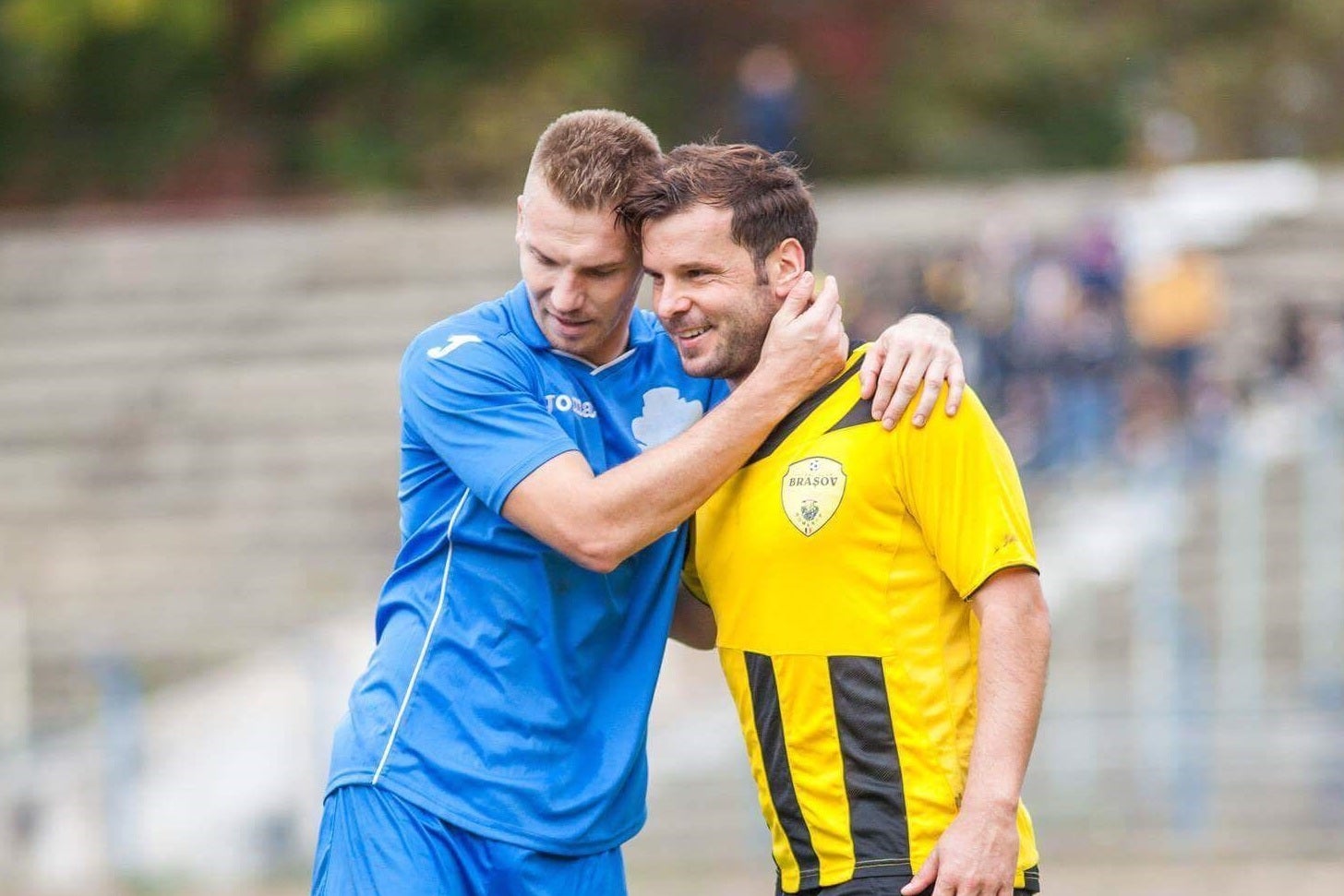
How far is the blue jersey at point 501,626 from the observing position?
4004 mm

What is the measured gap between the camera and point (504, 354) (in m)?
4.09

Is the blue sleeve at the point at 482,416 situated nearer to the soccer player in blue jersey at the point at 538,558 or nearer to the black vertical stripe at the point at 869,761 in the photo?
the soccer player in blue jersey at the point at 538,558

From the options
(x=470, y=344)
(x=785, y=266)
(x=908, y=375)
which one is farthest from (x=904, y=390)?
(x=470, y=344)

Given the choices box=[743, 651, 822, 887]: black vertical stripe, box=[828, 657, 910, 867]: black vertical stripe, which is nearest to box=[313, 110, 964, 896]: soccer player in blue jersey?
box=[743, 651, 822, 887]: black vertical stripe

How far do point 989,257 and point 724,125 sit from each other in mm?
13163

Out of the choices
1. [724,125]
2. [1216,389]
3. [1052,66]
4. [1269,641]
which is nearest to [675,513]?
[1269,641]

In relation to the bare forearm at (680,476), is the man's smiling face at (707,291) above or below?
above

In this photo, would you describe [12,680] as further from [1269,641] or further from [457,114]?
[457,114]

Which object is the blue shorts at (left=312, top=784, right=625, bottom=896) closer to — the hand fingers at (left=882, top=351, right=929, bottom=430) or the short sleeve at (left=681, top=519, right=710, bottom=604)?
the short sleeve at (left=681, top=519, right=710, bottom=604)

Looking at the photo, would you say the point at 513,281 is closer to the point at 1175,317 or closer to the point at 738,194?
the point at 1175,317

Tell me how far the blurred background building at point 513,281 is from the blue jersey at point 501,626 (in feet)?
20.2

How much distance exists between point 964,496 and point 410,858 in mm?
1244

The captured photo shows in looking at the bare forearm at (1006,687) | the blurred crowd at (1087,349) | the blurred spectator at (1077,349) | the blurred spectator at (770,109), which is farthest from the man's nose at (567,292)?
the blurred spectator at (770,109)

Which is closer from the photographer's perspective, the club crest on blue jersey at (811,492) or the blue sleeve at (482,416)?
the club crest on blue jersey at (811,492)
